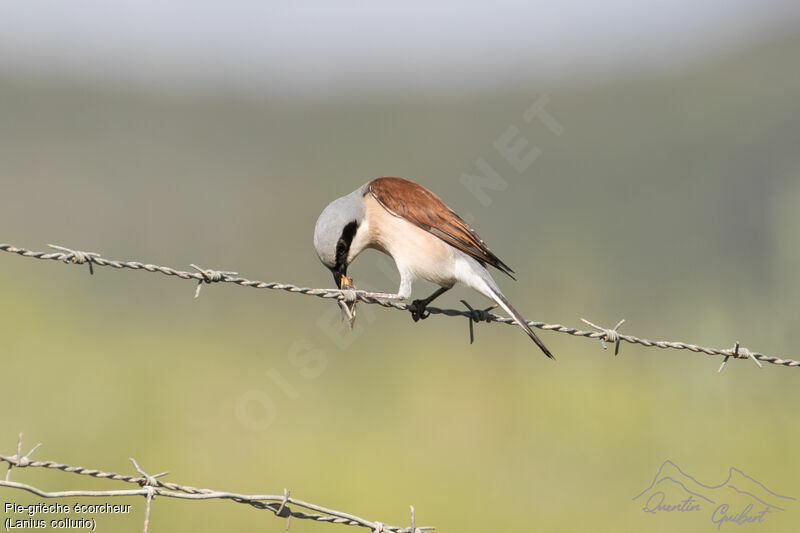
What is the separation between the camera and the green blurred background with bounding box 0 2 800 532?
10.1 metres

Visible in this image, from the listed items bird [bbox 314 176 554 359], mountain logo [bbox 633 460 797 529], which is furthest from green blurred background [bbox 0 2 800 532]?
bird [bbox 314 176 554 359]

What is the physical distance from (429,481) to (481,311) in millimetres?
5758

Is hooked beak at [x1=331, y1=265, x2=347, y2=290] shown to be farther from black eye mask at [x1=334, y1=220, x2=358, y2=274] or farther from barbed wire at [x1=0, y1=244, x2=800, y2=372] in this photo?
barbed wire at [x1=0, y1=244, x2=800, y2=372]

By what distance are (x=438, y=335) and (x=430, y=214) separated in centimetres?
1136

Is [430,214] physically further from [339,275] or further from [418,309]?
[339,275]

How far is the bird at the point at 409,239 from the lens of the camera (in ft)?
19.3

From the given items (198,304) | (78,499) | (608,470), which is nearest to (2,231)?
(198,304)

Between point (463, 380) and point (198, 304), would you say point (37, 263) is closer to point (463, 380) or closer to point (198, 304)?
point (198, 304)

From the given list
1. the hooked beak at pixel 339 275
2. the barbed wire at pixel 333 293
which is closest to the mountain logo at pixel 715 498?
the barbed wire at pixel 333 293

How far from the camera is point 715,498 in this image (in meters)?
9.41

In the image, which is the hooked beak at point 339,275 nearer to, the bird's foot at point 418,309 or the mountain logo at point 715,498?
the bird's foot at point 418,309

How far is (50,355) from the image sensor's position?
47.0 ft

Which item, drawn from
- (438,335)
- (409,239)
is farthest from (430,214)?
(438,335)

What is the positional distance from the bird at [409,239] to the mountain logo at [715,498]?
481 centimetres
